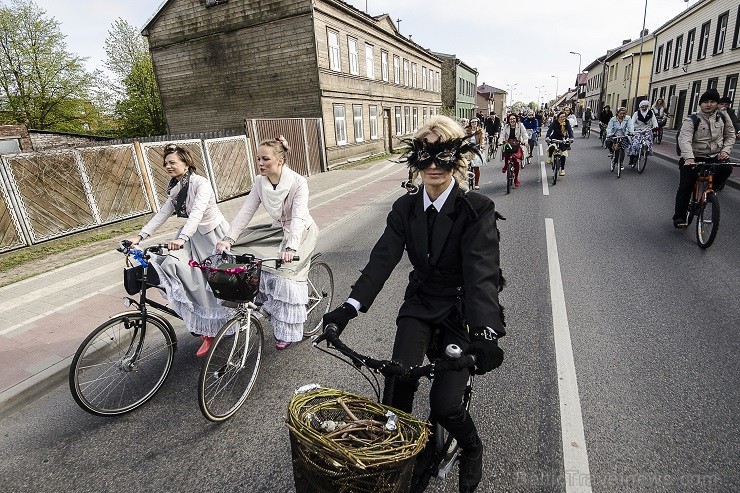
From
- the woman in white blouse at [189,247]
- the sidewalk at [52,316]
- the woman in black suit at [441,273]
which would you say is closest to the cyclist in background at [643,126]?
the sidewalk at [52,316]

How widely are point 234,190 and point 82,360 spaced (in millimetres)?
11169

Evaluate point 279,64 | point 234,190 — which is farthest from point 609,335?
point 279,64

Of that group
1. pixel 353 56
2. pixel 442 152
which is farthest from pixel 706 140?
pixel 353 56

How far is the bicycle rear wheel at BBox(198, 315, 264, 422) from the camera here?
120 inches

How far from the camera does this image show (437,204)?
229cm

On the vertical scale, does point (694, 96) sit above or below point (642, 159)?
above

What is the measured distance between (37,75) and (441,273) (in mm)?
38541

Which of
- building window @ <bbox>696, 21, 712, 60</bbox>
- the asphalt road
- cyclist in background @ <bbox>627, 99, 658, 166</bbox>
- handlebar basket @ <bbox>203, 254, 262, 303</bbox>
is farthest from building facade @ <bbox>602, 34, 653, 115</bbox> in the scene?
handlebar basket @ <bbox>203, 254, 262, 303</bbox>

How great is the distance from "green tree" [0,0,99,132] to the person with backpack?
38.4 meters

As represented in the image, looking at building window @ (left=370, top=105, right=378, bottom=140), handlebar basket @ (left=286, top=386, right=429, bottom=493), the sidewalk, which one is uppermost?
building window @ (left=370, top=105, right=378, bottom=140)

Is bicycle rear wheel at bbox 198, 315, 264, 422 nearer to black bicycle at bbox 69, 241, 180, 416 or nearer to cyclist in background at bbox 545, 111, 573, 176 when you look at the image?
black bicycle at bbox 69, 241, 180, 416

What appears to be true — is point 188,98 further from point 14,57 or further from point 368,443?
point 368,443

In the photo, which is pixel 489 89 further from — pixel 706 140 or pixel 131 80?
pixel 706 140

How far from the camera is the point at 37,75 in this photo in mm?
28609
